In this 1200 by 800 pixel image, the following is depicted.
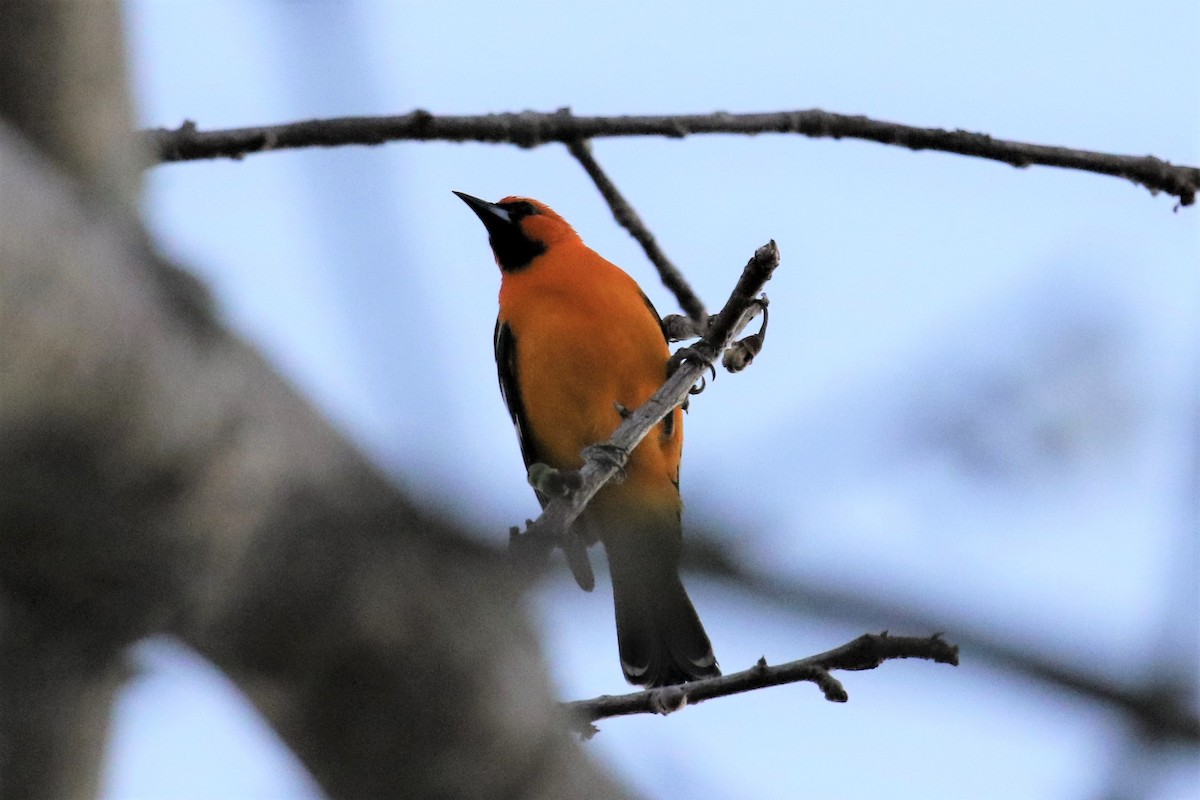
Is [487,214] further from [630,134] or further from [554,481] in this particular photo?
[554,481]

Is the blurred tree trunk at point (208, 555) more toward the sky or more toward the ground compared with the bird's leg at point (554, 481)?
more toward the sky

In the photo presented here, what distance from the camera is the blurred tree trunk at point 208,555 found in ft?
3.10

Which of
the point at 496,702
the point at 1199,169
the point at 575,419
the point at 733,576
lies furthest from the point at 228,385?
the point at 575,419

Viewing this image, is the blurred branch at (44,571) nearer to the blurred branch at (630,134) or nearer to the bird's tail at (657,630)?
the blurred branch at (630,134)

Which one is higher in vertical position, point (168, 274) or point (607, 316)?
point (168, 274)

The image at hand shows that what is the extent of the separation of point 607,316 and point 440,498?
5.37 metres

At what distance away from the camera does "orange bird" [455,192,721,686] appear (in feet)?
19.9

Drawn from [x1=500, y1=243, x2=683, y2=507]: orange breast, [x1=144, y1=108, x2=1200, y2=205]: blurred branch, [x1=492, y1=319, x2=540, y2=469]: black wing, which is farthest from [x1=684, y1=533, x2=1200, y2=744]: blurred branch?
[x1=492, y1=319, x2=540, y2=469]: black wing

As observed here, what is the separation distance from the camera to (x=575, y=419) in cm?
627

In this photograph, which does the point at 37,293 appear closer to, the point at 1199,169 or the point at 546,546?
the point at 546,546

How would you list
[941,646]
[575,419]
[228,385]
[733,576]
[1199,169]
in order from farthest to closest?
[575,419], [1199,169], [941,646], [733,576], [228,385]

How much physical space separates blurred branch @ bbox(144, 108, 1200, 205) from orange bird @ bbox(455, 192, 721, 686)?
89.4 inches

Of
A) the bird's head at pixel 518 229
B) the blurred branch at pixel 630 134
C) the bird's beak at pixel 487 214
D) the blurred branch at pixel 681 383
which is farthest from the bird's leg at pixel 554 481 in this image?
the bird's beak at pixel 487 214

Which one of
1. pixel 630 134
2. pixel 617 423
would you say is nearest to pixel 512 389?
pixel 617 423
